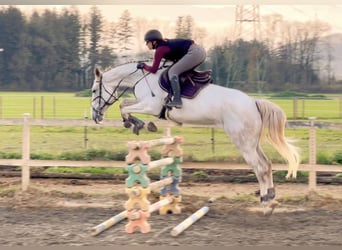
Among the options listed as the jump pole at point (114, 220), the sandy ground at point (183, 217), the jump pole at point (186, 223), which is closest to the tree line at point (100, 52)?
the sandy ground at point (183, 217)

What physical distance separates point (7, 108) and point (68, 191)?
2.22 metres

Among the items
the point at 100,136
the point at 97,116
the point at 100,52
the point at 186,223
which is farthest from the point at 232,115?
the point at 100,136

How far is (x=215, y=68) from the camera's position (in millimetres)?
7508

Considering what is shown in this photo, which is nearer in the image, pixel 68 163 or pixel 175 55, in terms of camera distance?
pixel 175 55

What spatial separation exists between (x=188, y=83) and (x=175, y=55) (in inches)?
12.2

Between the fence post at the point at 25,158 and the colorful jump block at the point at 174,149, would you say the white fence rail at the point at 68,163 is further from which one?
the colorful jump block at the point at 174,149

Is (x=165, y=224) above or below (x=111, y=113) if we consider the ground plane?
below

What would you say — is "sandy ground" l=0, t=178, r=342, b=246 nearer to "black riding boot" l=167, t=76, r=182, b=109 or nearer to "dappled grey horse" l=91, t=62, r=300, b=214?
"dappled grey horse" l=91, t=62, r=300, b=214

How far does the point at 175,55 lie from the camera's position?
5219 millimetres

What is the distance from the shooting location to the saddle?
5.10m

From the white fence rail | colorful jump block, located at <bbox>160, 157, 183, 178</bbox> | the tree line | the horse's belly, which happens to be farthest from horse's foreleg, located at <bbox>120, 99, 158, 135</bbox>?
the tree line

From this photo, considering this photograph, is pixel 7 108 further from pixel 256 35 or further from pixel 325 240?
pixel 325 240

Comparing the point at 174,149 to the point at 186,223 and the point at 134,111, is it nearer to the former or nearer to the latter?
the point at 134,111

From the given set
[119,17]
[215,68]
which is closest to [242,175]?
[215,68]
